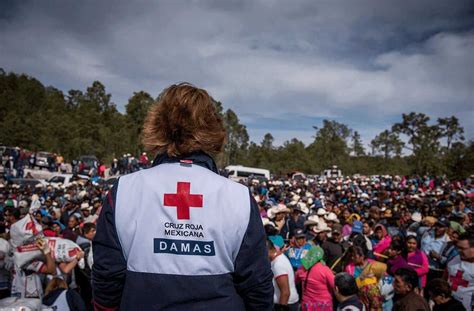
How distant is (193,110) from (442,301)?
3.80 m

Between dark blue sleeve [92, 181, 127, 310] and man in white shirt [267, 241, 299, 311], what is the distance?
3.40 meters

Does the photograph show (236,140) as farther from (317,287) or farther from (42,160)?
(317,287)

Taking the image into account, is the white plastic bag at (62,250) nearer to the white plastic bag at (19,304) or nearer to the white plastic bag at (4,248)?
the white plastic bag at (4,248)

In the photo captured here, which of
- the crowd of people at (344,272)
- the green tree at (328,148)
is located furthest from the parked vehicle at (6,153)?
the green tree at (328,148)

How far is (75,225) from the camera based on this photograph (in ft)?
26.9

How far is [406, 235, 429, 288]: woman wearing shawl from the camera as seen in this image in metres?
5.66

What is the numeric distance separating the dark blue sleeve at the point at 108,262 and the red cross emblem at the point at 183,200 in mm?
231

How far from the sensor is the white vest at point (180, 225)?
54.2 inches

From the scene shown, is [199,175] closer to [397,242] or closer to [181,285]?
[181,285]

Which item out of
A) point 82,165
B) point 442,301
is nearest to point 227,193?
point 442,301

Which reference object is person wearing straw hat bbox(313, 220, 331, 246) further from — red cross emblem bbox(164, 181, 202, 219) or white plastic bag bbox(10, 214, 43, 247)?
red cross emblem bbox(164, 181, 202, 219)

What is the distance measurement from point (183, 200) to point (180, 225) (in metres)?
0.10

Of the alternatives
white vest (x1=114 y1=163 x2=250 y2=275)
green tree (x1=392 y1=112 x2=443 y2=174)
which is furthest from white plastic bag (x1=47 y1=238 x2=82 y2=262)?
green tree (x1=392 y1=112 x2=443 y2=174)

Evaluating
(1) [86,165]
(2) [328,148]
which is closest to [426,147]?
(2) [328,148]
